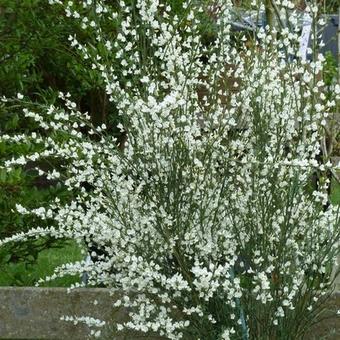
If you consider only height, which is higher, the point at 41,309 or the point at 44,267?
the point at 44,267

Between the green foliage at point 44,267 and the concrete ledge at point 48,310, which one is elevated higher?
the green foliage at point 44,267

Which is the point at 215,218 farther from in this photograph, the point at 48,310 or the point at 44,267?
the point at 44,267

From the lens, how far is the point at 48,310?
4125 mm

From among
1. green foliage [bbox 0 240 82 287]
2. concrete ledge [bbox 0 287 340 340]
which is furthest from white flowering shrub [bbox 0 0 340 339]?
green foliage [bbox 0 240 82 287]

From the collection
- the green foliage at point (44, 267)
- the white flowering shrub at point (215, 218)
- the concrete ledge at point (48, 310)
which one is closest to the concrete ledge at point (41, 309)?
the concrete ledge at point (48, 310)

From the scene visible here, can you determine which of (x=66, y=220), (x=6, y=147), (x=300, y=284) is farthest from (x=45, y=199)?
(x=300, y=284)

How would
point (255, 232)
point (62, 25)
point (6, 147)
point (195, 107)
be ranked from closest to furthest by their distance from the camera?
1. point (255, 232)
2. point (195, 107)
3. point (6, 147)
4. point (62, 25)

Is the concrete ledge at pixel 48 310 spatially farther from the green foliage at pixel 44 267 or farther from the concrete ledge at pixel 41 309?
the green foliage at pixel 44 267

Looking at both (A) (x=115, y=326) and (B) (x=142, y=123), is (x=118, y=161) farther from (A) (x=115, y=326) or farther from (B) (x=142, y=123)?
(A) (x=115, y=326)

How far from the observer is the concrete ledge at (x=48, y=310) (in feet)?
13.5

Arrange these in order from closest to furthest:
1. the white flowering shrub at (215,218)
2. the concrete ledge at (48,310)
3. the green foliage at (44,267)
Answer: the white flowering shrub at (215,218)
the concrete ledge at (48,310)
the green foliage at (44,267)

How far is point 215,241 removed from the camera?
404 cm

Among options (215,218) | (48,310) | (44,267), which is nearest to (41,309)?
(48,310)

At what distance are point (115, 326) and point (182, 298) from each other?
13.4 inches
